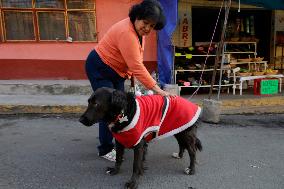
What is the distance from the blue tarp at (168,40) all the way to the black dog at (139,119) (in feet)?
10.9

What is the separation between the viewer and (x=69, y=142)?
173 inches

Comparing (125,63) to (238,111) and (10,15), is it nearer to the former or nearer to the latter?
(238,111)

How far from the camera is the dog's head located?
273 cm

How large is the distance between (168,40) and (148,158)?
10.9 ft

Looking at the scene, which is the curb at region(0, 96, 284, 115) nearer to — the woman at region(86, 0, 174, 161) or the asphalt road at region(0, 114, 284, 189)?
the asphalt road at region(0, 114, 284, 189)

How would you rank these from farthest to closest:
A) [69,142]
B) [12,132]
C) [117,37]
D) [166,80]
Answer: [166,80] → [12,132] → [69,142] → [117,37]

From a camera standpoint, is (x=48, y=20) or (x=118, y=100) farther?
(x=48, y=20)

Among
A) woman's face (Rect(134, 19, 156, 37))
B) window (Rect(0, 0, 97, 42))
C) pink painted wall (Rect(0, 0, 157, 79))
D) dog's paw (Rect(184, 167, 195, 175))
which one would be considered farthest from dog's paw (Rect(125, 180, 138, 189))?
window (Rect(0, 0, 97, 42))

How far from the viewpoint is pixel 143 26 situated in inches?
117

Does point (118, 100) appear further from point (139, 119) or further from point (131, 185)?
point (131, 185)

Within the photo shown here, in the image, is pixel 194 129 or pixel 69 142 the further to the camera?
pixel 69 142

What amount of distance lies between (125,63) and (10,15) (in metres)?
5.19

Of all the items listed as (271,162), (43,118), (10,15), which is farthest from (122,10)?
(271,162)

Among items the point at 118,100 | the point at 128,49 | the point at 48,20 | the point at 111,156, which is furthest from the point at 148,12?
the point at 48,20
